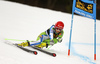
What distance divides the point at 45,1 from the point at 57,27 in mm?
17295

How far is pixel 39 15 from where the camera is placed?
12844 mm

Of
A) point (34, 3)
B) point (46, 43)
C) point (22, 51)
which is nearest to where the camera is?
point (22, 51)

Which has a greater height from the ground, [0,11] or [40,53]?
[0,11]

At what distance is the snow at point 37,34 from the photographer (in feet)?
14.4

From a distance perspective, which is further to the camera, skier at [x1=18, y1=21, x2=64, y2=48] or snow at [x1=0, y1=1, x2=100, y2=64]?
skier at [x1=18, y1=21, x2=64, y2=48]

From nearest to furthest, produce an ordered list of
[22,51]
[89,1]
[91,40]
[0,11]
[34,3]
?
[22,51] → [89,1] → [91,40] → [0,11] → [34,3]

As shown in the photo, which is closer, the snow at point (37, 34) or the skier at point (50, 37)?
the snow at point (37, 34)

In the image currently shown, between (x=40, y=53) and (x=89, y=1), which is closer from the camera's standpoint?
(x=40, y=53)

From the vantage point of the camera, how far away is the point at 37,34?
28.0ft

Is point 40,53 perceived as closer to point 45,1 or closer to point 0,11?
point 0,11

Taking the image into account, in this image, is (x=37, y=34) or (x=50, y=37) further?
(x=37, y=34)

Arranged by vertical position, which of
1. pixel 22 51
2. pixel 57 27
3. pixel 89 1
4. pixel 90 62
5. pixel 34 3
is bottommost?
pixel 90 62

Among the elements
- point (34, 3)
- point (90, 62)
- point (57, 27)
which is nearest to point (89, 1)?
point (57, 27)

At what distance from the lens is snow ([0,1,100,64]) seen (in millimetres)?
4391
